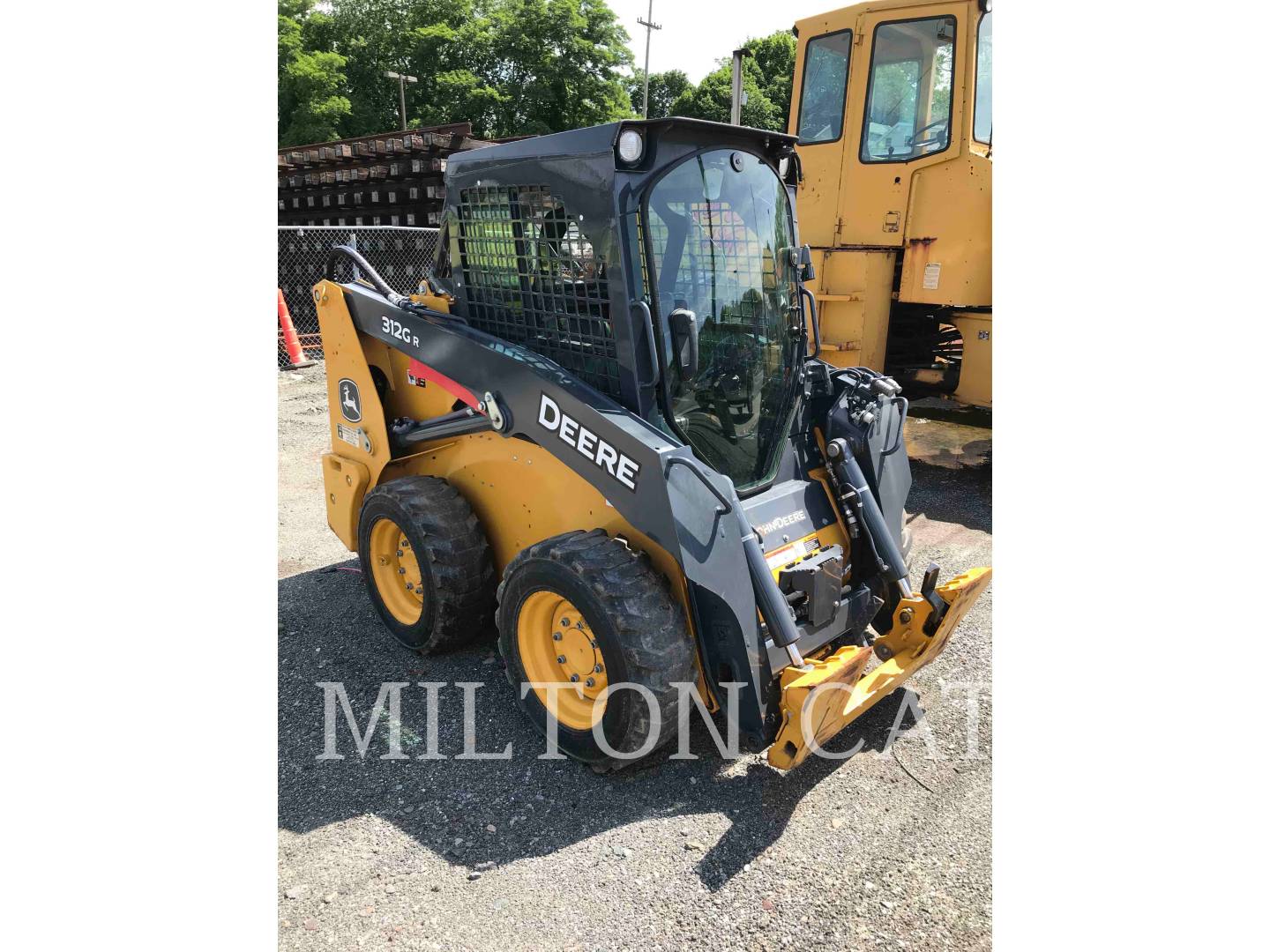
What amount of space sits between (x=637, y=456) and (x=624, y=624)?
22.9 inches

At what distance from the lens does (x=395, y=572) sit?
423cm

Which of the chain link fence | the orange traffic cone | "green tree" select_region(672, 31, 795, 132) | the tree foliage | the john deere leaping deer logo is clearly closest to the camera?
the john deere leaping deer logo

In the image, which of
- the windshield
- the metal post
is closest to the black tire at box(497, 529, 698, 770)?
the windshield

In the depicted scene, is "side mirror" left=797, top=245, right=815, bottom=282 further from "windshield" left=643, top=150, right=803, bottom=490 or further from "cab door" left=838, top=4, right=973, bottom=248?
"cab door" left=838, top=4, right=973, bottom=248

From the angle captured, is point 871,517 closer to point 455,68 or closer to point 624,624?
point 624,624

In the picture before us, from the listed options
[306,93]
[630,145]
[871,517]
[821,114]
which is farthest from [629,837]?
[306,93]

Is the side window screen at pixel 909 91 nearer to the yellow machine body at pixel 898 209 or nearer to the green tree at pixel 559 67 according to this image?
the yellow machine body at pixel 898 209

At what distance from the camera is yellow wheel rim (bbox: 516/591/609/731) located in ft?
10.4

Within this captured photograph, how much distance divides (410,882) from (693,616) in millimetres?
1276

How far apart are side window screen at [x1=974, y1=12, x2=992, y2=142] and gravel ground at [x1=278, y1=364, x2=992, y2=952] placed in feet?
15.2

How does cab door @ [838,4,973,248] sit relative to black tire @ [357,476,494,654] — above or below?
above

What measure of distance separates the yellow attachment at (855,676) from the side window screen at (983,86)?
4.54 m

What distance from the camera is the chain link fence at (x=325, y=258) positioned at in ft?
38.0

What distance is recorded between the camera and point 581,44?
2717 cm
